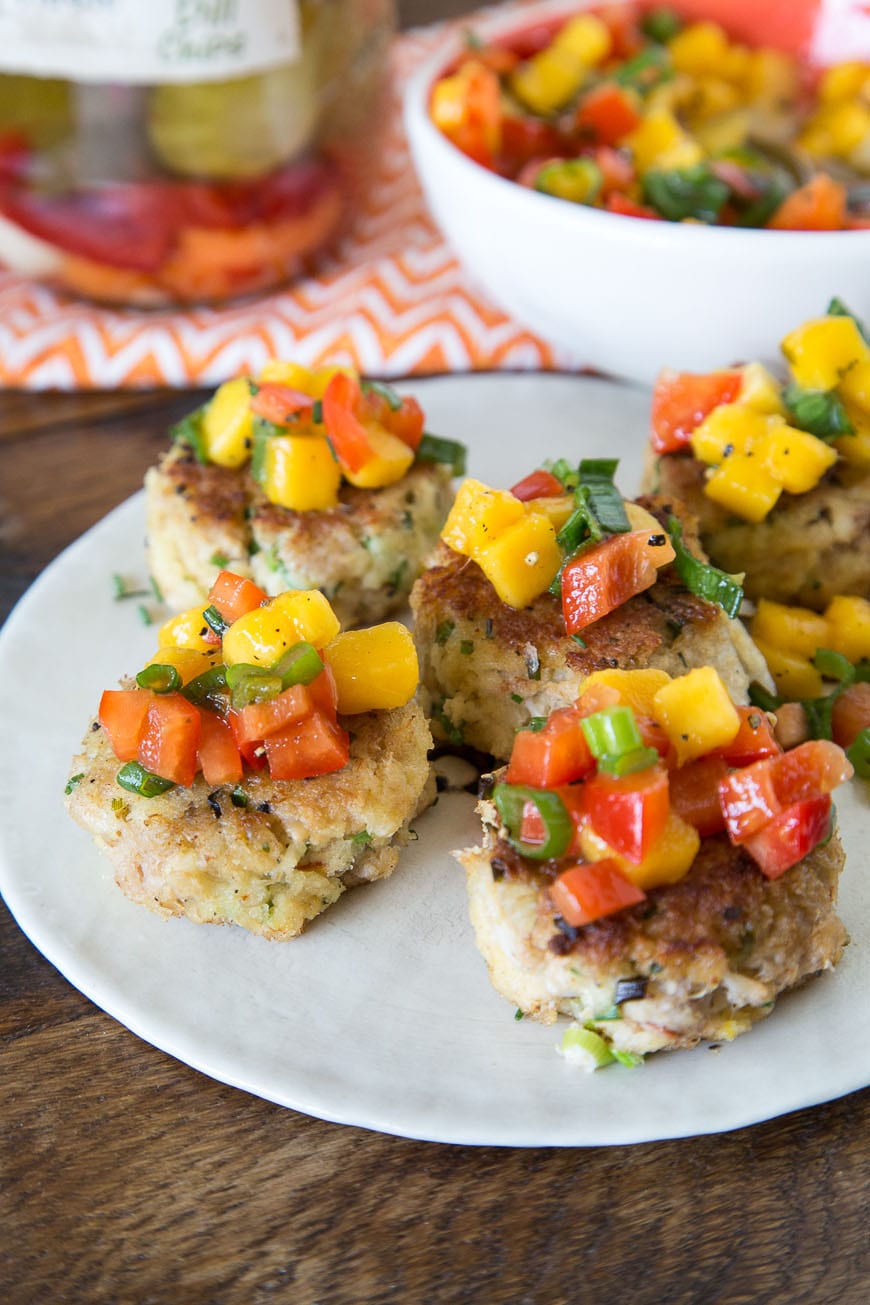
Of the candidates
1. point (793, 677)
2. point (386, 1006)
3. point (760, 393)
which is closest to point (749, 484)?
point (760, 393)

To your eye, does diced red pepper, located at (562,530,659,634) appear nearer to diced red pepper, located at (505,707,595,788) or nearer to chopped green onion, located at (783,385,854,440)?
diced red pepper, located at (505,707,595,788)

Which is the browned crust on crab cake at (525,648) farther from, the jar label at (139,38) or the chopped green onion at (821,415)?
the jar label at (139,38)

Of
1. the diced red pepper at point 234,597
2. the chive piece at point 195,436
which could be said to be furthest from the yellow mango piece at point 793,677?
the chive piece at point 195,436

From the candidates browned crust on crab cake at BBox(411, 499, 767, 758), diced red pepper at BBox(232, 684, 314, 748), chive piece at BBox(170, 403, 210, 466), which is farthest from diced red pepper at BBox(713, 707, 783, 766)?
chive piece at BBox(170, 403, 210, 466)

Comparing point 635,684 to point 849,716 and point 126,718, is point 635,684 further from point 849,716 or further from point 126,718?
point 126,718

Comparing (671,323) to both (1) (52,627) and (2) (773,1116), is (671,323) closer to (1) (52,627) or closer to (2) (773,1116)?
(1) (52,627)
